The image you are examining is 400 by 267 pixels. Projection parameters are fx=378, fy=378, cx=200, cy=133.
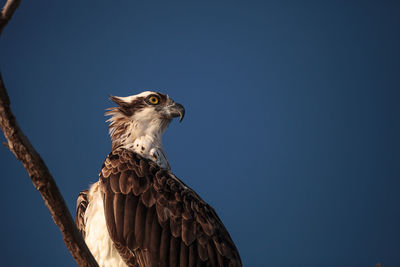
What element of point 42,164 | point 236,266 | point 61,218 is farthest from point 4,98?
point 236,266

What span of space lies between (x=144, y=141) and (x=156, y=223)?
3.14 ft

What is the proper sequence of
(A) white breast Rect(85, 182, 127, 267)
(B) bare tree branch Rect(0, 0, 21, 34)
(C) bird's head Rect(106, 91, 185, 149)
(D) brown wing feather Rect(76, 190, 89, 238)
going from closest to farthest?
(B) bare tree branch Rect(0, 0, 21, 34) < (A) white breast Rect(85, 182, 127, 267) < (D) brown wing feather Rect(76, 190, 89, 238) < (C) bird's head Rect(106, 91, 185, 149)

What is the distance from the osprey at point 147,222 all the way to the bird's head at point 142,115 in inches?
18.3

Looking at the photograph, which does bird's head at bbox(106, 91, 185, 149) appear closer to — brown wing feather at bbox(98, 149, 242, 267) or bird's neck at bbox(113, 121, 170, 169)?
bird's neck at bbox(113, 121, 170, 169)

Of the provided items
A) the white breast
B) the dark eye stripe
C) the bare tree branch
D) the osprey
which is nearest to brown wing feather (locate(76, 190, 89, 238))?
the osprey

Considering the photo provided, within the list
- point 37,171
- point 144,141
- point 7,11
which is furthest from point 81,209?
point 7,11

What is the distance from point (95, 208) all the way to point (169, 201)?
0.66 m

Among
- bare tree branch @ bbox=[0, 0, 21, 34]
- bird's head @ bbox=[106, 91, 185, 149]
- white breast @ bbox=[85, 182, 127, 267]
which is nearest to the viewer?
bare tree branch @ bbox=[0, 0, 21, 34]

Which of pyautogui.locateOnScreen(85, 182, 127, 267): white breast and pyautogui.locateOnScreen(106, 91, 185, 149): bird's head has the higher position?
pyautogui.locateOnScreen(106, 91, 185, 149): bird's head

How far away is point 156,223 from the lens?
2.98 m

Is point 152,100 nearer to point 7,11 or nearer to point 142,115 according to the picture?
point 142,115

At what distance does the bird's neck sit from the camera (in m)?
3.58

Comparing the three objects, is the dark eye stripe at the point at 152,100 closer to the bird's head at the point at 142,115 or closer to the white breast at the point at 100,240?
the bird's head at the point at 142,115

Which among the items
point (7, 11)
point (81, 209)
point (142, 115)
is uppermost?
point (7, 11)
